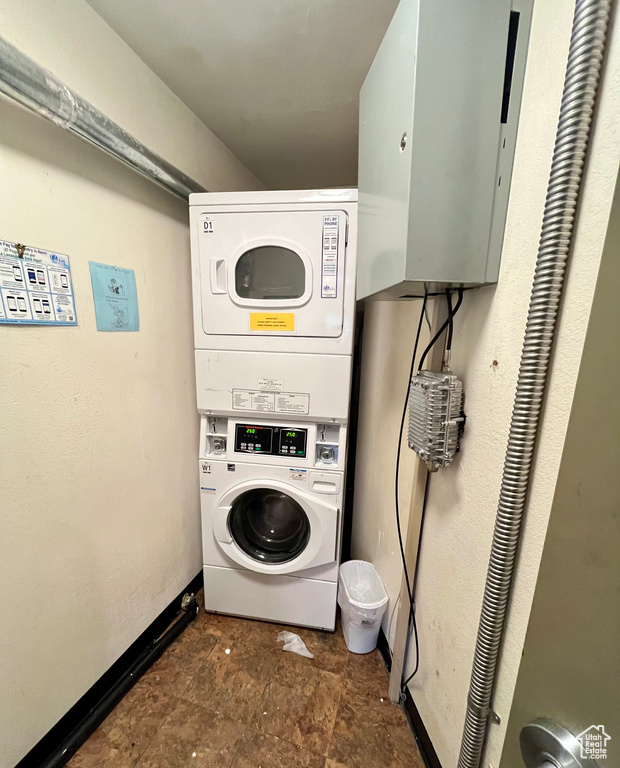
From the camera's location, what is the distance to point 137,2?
90 cm

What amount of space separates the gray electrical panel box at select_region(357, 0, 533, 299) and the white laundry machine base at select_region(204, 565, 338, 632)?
55.7 inches

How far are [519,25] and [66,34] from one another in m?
1.18

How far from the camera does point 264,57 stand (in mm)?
1074

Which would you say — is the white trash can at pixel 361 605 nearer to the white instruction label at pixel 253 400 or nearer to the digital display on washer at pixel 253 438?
the digital display on washer at pixel 253 438

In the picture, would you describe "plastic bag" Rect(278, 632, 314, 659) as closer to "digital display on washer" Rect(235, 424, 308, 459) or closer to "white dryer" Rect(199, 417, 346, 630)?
"white dryer" Rect(199, 417, 346, 630)

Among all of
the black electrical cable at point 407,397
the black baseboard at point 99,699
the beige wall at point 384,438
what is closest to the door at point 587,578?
the black electrical cable at point 407,397

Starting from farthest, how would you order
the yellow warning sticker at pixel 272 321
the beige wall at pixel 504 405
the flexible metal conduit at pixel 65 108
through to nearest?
the yellow warning sticker at pixel 272 321
the flexible metal conduit at pixel 65 108
the beige wall at pixel 504 405

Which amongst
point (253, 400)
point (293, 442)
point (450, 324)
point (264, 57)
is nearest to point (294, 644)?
point (293, 442)

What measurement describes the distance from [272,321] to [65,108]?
2.70 feet

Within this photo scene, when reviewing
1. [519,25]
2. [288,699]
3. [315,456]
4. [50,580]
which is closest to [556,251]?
[519,25]

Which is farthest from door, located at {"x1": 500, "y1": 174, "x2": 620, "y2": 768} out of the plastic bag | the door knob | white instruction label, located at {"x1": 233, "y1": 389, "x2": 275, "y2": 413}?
the plastic bag

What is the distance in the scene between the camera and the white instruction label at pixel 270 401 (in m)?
1.32

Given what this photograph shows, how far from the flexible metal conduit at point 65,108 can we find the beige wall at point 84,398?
0.07m

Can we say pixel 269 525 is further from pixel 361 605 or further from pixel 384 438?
pixel 384 438
